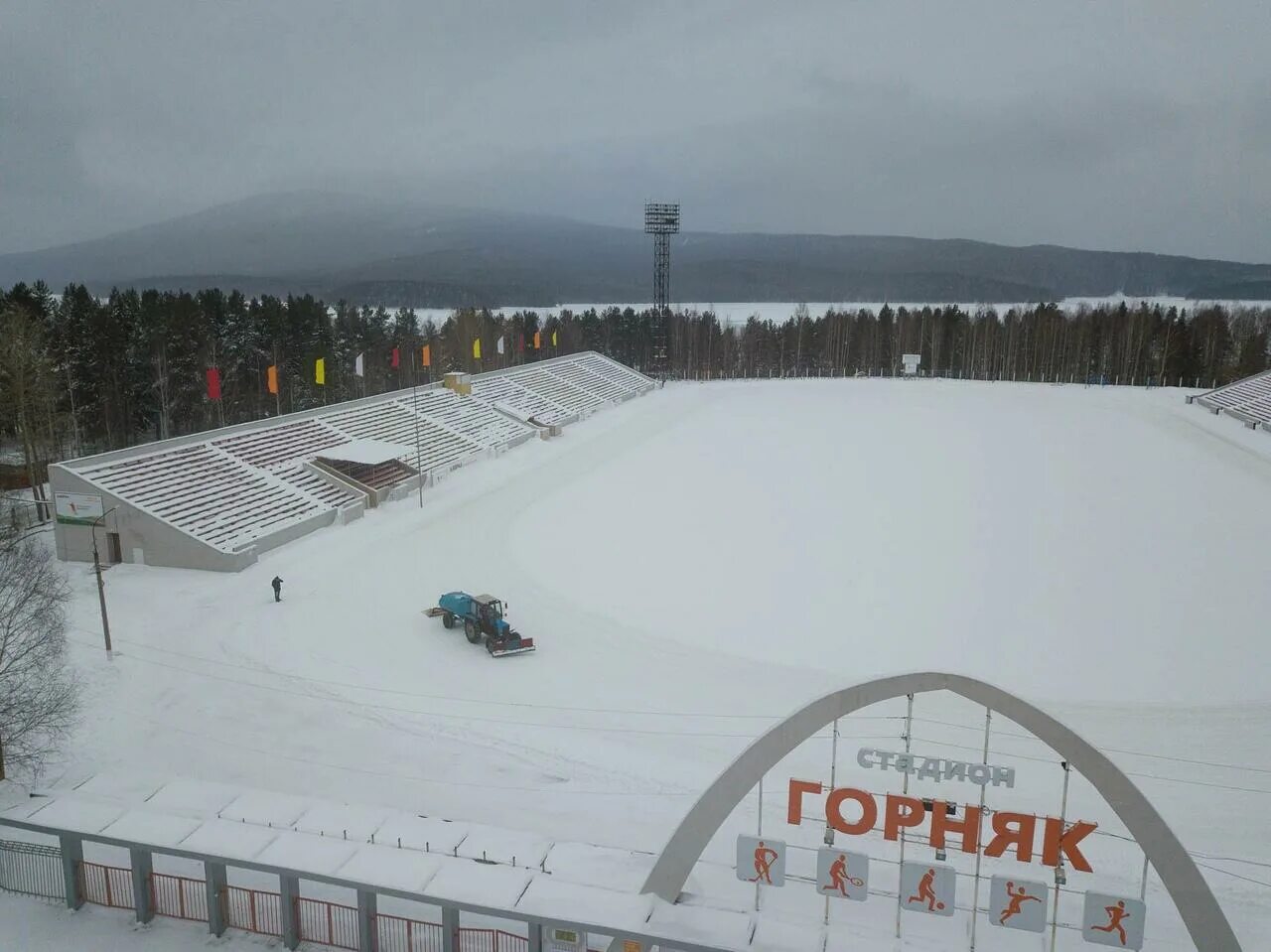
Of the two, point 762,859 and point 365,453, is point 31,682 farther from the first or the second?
point 365,453

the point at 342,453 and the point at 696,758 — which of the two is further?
the point at 342,453

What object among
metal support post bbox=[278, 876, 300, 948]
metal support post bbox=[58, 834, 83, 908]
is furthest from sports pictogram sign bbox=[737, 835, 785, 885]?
metal support post bbox=[58, 834, 83, 908]

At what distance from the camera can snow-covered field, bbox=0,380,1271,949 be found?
601 inches

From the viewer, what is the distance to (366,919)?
36.9ft

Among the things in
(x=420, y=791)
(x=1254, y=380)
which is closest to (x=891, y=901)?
(x=420, y=791)

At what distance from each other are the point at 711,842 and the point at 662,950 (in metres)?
2.83

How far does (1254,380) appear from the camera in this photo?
210 ft

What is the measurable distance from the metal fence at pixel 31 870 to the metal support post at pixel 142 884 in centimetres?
136

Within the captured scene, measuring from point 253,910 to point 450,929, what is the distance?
10.1 feet

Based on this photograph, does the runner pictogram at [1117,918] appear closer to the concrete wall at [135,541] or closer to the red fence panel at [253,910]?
the red fence panel at [253,910]

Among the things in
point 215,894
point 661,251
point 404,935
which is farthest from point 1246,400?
point 215,894

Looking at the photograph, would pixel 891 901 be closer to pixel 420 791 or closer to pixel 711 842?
pixel 711 842

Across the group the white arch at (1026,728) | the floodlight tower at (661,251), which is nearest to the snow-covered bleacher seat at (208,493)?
the white arch at (1026,728)

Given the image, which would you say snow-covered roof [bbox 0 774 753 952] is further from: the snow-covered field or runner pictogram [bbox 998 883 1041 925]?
runner pictogram [bbox 998 883 1041 925]
